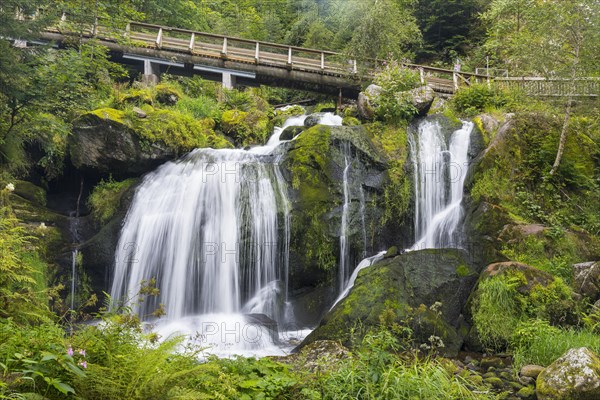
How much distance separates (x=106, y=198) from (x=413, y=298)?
8.04 m

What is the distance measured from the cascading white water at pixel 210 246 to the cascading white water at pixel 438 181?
3.34 m

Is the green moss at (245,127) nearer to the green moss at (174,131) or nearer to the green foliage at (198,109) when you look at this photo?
the green foliage at (198,109)

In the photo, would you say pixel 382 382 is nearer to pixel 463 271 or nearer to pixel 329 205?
pixel 463 271

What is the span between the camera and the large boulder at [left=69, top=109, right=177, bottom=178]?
35.6 ft

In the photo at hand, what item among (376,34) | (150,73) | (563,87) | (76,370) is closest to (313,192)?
(563,87)

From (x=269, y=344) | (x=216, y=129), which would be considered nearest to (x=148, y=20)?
(x=216, y=129)

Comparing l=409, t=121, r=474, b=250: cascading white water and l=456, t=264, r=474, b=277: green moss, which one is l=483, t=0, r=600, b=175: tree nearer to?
l=409, t=121, r=474, b=250: cascading white water

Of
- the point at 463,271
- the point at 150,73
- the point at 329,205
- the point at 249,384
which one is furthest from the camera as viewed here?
the point at 150,73

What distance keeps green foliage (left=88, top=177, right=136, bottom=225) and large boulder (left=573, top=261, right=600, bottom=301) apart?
10.0 meters

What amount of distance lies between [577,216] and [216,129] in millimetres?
10301

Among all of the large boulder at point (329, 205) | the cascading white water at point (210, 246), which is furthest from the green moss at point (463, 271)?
the cascading white water at point (210, 246)

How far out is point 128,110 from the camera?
11539 mm

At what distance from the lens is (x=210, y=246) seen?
9.73 metres

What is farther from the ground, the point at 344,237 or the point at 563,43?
the point at 563,43
